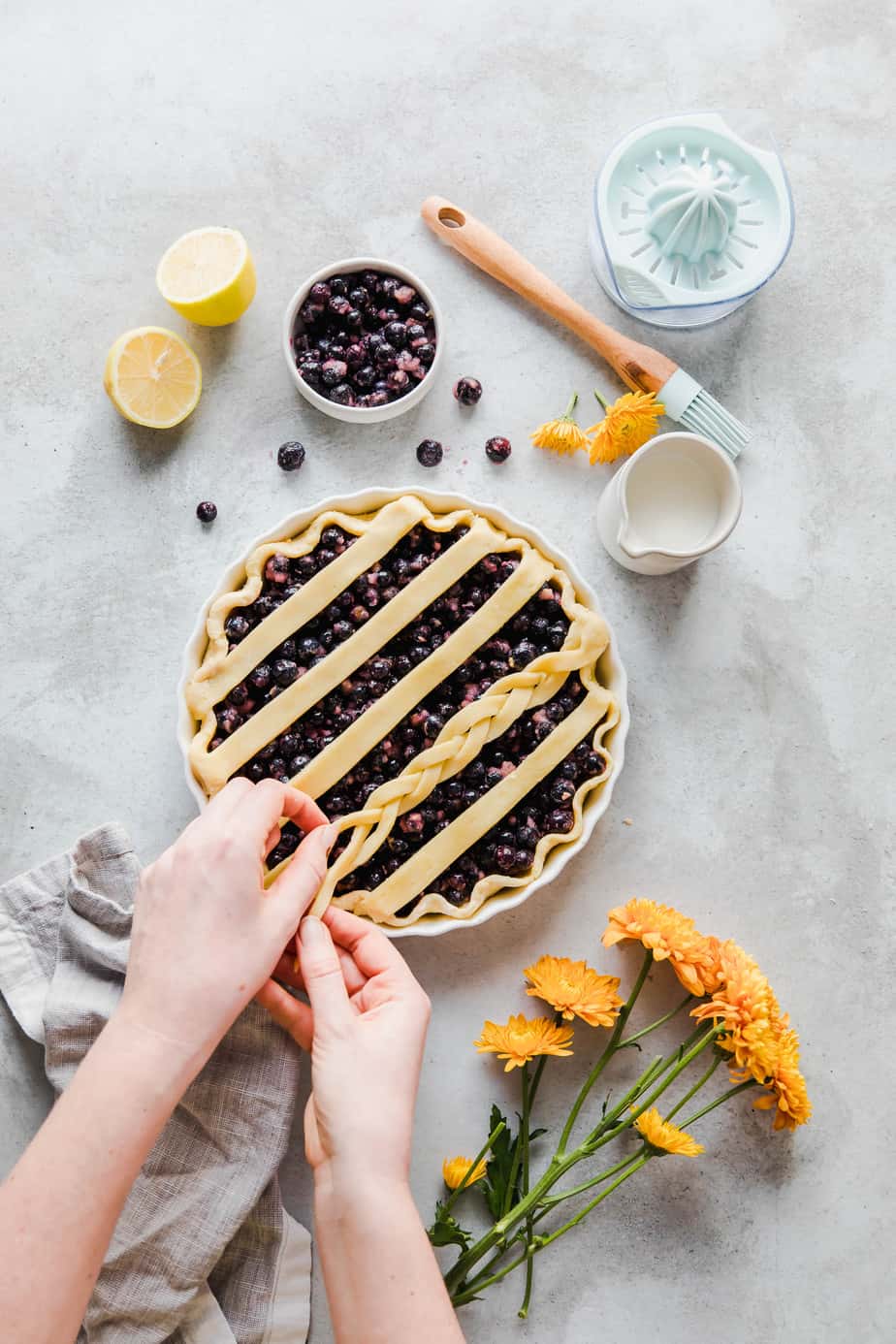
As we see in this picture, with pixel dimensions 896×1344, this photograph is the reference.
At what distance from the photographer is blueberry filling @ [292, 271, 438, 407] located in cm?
252

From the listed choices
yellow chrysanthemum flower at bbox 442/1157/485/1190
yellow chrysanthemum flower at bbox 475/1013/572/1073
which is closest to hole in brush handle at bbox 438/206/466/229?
yellow chrysanthemum flower at bbox 475/1013/572/1073

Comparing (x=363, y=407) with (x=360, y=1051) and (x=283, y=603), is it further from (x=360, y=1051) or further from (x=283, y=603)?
(x=360, y=1051)

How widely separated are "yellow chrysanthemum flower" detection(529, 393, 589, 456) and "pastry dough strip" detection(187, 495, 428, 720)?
0.39m

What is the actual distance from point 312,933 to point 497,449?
4.14 ft

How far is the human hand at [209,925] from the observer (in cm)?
185

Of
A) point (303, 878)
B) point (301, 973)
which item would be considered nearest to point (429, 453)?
point (303, 878)

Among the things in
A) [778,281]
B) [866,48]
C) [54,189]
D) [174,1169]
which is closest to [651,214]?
[778,281]

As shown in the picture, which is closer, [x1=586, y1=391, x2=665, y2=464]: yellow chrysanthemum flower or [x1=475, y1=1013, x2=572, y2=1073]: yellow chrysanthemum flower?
[x1=475, y1=1013, x2=572, y2=1073]: yellow chrysanthemum flower

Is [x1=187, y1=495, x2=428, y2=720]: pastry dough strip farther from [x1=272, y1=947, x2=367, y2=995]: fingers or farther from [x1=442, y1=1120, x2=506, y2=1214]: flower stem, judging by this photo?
[x1=442, y1=1120, x2=506, y2=1214]: flower stem

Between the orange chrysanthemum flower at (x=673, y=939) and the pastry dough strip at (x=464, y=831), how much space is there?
36 centimetres

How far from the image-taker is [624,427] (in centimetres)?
253

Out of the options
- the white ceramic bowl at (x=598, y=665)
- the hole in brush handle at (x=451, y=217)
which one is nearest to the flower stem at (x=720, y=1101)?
Answer: the white ceramic bowl at (x=598, y=665)

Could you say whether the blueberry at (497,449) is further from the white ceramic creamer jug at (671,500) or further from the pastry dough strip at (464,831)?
the pastry dough strip at (464,831)

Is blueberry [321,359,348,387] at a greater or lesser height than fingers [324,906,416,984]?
greater
